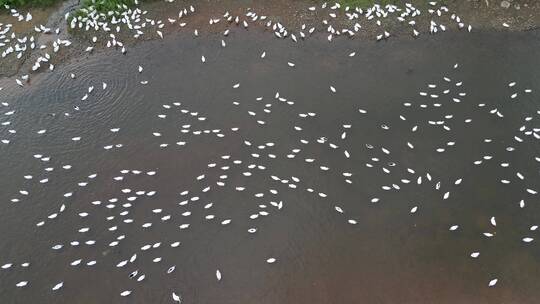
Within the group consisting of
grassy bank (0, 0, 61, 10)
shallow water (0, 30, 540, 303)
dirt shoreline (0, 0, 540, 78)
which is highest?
grassy bank (0, 0, 61, 10)

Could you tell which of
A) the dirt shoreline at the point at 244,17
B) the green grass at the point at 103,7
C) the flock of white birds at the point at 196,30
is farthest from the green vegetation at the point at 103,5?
the dirt shoreline at the point at 244,17

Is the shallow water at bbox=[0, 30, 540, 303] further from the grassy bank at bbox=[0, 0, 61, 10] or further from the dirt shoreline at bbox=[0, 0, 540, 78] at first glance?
the grassy bank at bbox=[0, 0, 61, 10]

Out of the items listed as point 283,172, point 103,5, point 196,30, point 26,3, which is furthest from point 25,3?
point 283,172

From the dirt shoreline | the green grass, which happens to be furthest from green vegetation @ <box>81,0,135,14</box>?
the dirt shoreline

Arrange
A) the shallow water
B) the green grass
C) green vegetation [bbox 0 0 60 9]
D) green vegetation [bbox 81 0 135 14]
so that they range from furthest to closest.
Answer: green vegetation [bbox 0 0 60 9] → green vegetation [bbox 81 0 135 14] → the green grass → the shallow water

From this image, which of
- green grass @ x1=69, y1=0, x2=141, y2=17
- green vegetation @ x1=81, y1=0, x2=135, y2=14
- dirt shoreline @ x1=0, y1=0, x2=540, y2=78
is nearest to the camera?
dirt shoreline @ x1=0, y1=0, x2=540, y2=78

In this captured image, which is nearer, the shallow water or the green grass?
the shallow water

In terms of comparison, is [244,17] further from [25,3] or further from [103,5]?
[25,3]

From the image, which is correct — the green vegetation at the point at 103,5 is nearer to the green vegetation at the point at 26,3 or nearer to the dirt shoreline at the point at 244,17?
the dirt shoreline at the point at 244,17
